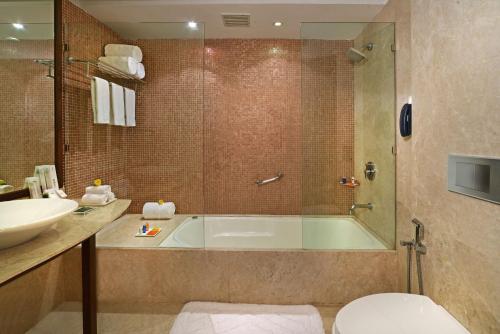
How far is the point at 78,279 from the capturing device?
2361 mm

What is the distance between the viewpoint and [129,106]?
2627 millimetres

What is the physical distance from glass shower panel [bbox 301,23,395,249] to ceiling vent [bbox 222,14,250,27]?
639 mm

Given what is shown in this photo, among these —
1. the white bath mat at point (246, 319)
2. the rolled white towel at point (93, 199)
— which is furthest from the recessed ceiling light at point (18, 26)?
the white bath mat at point (246, 319)

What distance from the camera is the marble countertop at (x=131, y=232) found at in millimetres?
2383

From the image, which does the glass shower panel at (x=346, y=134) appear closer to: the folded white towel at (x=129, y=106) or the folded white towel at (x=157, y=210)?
the folded white towel at (x=157, y=210)

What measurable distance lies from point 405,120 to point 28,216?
2.41 meters

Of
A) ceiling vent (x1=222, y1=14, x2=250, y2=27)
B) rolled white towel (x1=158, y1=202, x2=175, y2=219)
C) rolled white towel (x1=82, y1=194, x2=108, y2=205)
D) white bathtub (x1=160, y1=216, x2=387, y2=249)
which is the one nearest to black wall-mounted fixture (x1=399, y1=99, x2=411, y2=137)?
white bathtub (x1=160, y1=216, x2=387, y2=249)

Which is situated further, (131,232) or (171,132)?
(171,132)

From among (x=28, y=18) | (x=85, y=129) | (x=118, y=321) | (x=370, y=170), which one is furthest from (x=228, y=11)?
(x=118, y=321)

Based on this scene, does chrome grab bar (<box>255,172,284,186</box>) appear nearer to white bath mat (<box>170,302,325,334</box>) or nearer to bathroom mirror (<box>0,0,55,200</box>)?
white bath mat (<box>170,302,325,334</box>)

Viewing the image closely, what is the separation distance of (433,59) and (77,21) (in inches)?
107

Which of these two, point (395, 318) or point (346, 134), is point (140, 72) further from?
point (395, 318)

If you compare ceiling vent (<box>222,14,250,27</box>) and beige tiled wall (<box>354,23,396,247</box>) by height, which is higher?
ceiling vent (<box>222,14,250,27</box>)

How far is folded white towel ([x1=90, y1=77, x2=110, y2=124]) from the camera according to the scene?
2.42 m
